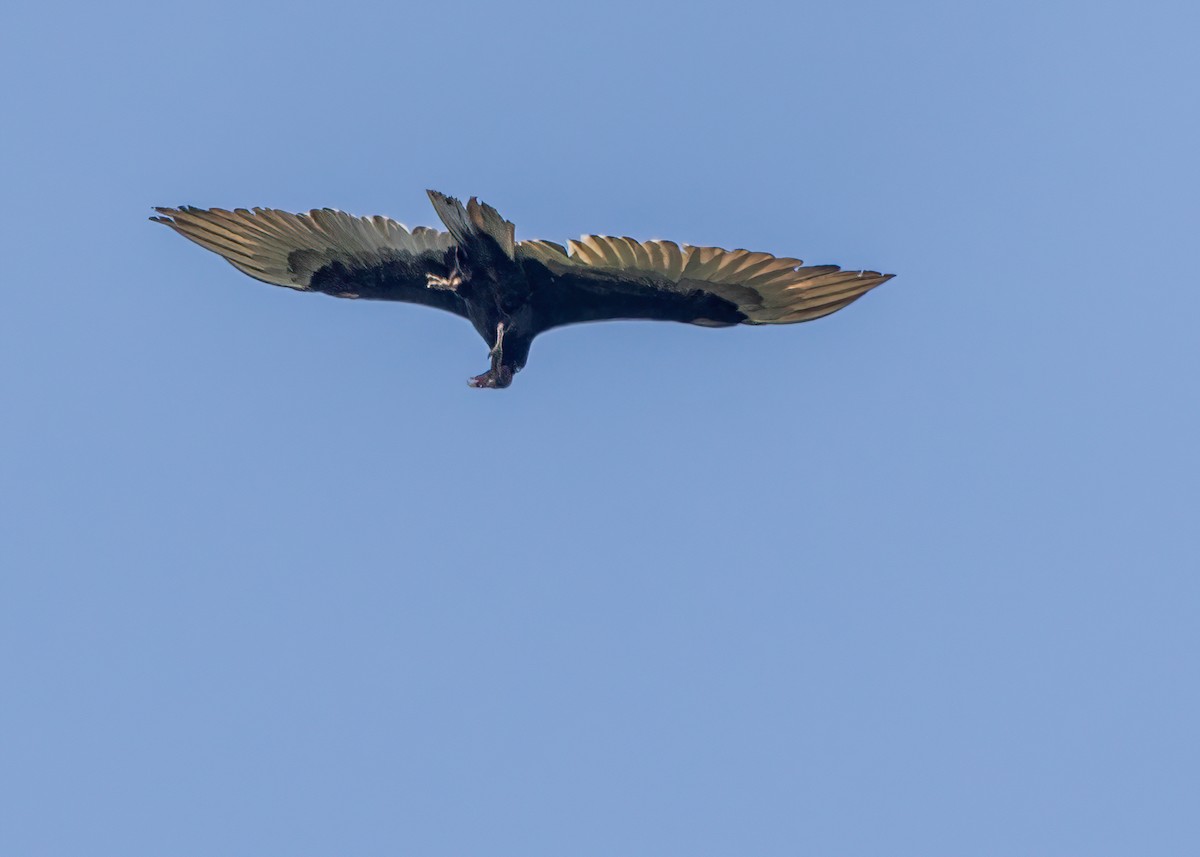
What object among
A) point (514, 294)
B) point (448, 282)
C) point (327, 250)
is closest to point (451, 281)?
point (448, 282)

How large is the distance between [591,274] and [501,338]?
52.5 inches

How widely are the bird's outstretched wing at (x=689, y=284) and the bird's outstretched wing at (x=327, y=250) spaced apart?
136 centimetres

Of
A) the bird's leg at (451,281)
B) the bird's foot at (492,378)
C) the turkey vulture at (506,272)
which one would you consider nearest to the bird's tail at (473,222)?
the turkey vulture at (506,272)

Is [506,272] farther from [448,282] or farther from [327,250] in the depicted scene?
[327,250]

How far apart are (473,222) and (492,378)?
6.05 ft

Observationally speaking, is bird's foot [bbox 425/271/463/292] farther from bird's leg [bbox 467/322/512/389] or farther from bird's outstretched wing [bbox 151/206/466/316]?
bird's leg [bbox 467/322/512/389]

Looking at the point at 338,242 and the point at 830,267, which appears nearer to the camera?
the point at 830,267

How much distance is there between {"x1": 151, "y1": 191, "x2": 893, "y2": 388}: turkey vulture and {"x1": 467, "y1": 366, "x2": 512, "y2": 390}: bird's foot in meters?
0.01

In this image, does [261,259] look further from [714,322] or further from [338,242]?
[714,322]

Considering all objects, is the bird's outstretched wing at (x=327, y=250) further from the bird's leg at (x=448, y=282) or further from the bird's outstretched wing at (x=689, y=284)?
the bird's outstretched wing at (x=689, y=284)

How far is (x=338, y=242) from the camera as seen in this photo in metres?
18.2

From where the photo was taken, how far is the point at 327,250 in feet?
59.9

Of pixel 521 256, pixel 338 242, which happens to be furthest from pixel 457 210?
pixel 338 242

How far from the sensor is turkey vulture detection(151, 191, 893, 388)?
661 inches
